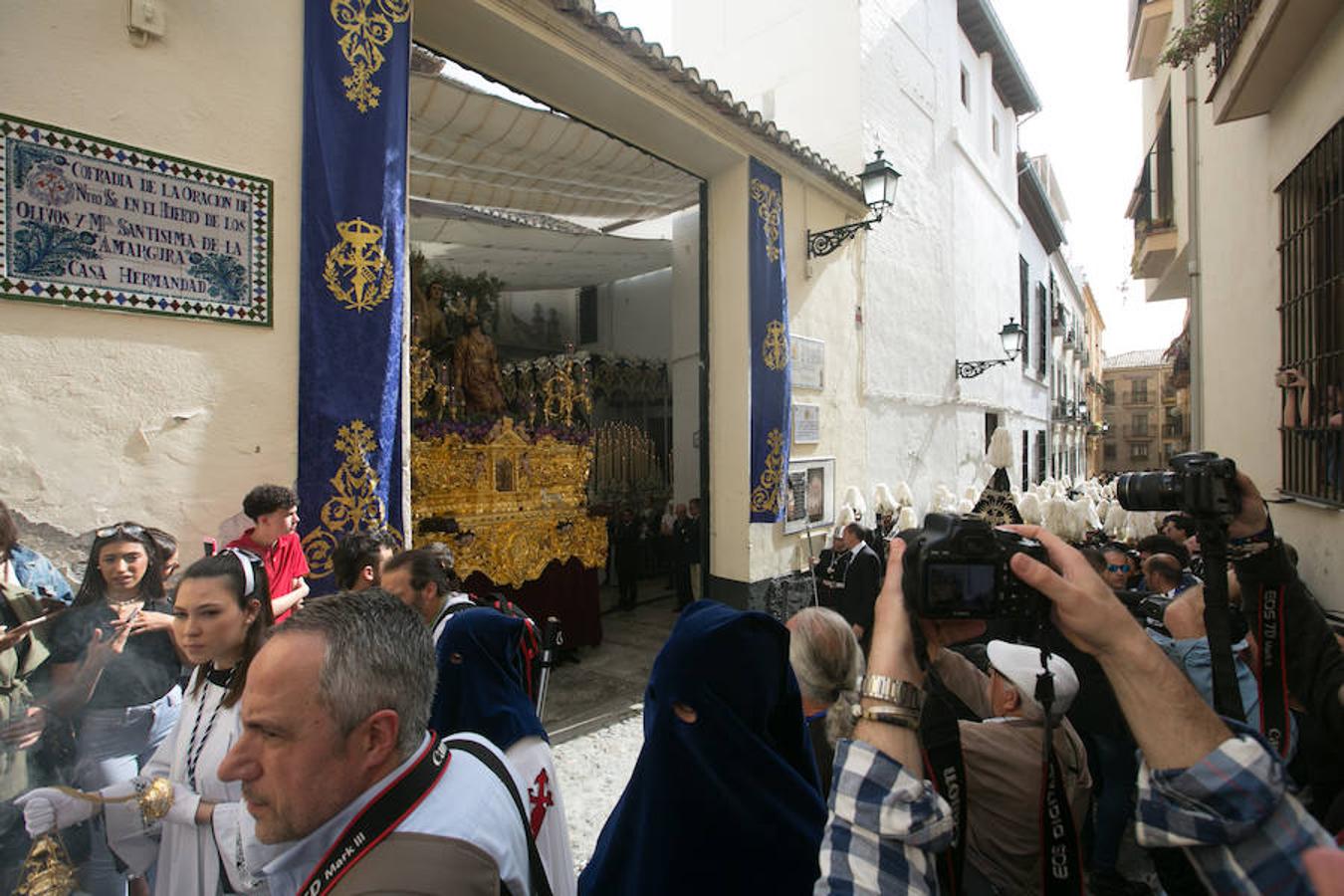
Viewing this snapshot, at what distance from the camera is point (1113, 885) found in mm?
3369

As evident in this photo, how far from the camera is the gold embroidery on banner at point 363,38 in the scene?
3.83 m

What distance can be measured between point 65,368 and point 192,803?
208 centimetres

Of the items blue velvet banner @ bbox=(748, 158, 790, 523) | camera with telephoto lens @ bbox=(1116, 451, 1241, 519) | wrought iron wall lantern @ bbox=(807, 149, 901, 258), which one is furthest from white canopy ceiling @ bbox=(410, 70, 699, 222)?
camera with telephoto lens @ bbox=(1116, 451, 1241, 519)

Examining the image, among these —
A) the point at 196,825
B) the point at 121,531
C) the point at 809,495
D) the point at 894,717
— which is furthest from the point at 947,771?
the point at 809,495

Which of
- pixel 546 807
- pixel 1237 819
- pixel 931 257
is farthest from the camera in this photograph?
pixel 931 257

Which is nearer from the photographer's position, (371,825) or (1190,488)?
(371,825)

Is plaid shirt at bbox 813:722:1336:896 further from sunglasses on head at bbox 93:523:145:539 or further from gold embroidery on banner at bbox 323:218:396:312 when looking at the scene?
gold embroidery on banner at bbox 323:218:396:312

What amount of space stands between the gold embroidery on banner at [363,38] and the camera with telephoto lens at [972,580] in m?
4.10

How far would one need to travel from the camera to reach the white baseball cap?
1.79 meters

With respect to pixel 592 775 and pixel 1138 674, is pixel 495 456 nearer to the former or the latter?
pixel 592 775

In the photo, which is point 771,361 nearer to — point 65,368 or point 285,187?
point 285,187

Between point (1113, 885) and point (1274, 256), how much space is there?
4.34m

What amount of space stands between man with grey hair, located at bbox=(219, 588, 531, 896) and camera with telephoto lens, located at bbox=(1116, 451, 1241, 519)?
171 centimetres

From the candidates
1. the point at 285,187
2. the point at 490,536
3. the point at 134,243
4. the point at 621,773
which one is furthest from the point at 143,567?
the point at 490,536
